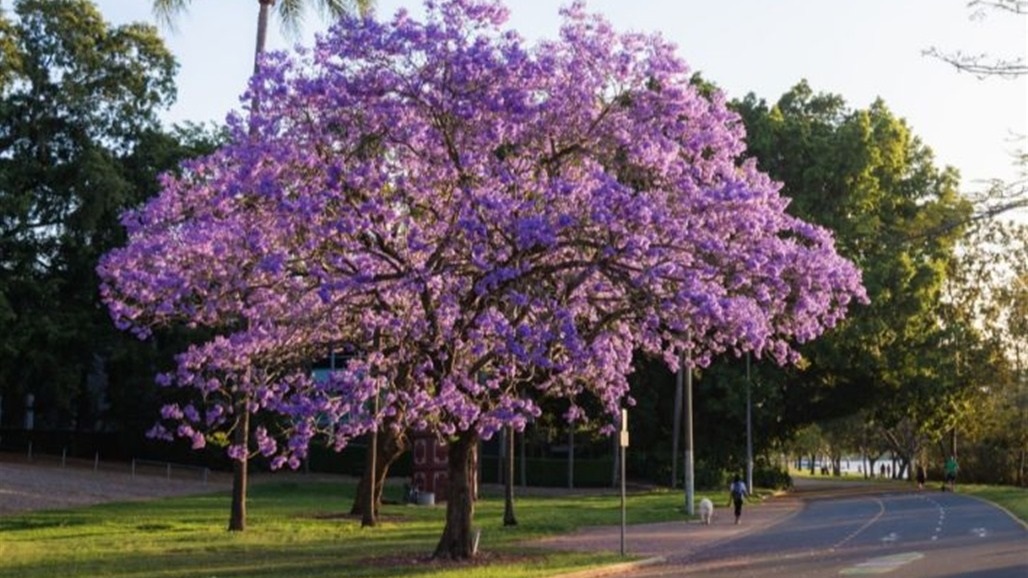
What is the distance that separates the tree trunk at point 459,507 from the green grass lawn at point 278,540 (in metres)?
0.42

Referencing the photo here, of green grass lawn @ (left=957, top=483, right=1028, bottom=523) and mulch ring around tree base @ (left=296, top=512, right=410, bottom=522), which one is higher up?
green grass lawn @ (left=957, top=483, right=1028, bottom=523)

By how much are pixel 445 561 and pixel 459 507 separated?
1075 millimetres

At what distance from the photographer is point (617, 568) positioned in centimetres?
2116

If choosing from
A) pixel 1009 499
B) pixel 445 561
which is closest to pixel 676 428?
pixel 1009 499

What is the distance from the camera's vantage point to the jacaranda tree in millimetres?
18406

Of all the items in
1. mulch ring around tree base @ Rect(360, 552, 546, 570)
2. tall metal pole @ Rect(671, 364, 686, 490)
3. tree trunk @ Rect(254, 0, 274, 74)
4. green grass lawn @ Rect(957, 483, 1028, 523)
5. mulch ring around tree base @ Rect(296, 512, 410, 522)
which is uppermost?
tree trunk @ Rect(254, 0, 274, 74)

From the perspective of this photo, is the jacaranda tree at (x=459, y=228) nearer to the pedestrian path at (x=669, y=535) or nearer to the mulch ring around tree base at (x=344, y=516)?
the pedestrian path at (x=669, y=535)

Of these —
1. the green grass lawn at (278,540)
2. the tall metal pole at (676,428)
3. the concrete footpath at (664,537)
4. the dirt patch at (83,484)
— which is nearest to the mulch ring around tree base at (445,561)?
the green grass lawn at (278,540)

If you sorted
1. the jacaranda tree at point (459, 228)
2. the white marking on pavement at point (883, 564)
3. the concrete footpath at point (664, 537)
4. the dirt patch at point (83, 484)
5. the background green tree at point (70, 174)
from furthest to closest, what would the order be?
the background green tree at point (70, 174), the dirt patch at point (83, 484), the concrete footpath at point (664, 537), the white marking on pavement at point (883, 564), the jacaranda tree at point (459, 228)

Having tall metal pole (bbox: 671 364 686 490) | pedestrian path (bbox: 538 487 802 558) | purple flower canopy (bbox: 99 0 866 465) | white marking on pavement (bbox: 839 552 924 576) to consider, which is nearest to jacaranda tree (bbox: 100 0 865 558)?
purple flower canopy (bbox: 99 0 866 465)

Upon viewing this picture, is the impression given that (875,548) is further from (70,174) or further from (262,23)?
(70,174)

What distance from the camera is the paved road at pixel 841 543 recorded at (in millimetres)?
20359

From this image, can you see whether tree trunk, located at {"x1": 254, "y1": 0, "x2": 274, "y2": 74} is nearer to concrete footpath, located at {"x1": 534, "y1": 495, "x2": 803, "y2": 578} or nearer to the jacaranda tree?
the jacaranda tree

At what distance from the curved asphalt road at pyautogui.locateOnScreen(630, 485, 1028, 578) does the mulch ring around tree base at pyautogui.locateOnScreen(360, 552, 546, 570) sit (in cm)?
216
